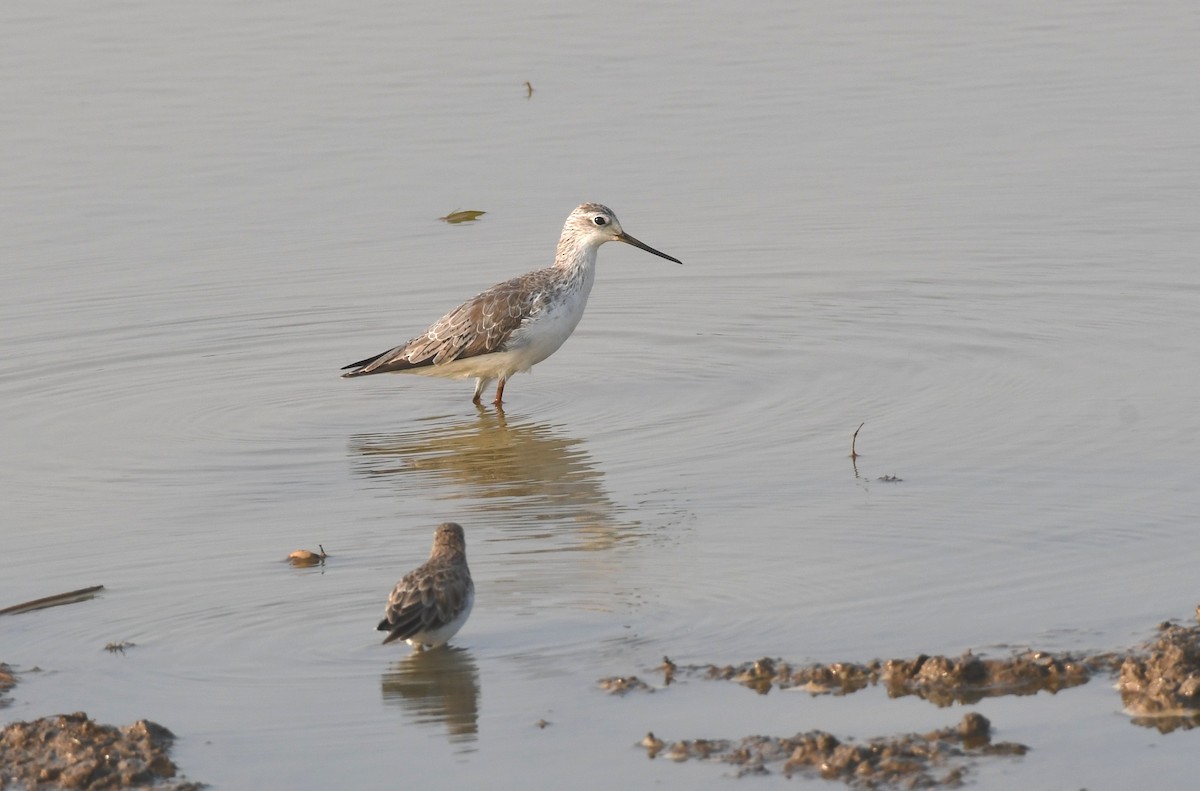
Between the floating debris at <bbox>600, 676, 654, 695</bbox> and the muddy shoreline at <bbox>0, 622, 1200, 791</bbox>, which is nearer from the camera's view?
the muddy shoreline at <bbox>0, 622, 1200, 791</bbox>

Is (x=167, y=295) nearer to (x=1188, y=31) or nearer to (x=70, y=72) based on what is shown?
(x=70, y=72)

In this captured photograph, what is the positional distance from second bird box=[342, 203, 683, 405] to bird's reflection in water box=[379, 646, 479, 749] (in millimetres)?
5048

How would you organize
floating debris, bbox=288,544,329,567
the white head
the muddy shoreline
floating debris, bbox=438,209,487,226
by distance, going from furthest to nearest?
floating debris, bbox=438,209,487,226, the white head, floating debris, bbox=288,544,329,567, the muddy shoreline

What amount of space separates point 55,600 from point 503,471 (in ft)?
10.0

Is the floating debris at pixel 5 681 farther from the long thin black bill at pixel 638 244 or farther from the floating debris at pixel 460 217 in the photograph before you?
the floating debris at pixel 460 217

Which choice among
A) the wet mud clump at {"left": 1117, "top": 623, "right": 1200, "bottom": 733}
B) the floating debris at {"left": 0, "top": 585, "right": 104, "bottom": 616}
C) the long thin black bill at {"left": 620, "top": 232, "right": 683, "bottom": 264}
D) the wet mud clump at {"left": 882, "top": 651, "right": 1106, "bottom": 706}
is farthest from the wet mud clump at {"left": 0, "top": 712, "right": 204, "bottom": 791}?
the long thin black bill at {"left": 620, "top": 232, "right": 683, "bottom": 264}

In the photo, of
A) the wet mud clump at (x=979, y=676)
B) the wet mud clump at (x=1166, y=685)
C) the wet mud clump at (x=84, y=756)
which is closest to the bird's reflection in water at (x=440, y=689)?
the wet mud clump at (x=84, y=756)

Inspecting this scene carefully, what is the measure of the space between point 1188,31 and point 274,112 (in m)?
9.42

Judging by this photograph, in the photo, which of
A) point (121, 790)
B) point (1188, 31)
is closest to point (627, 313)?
point (121, 790)

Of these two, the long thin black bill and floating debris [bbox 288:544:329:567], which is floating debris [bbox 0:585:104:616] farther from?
the long thin black bill

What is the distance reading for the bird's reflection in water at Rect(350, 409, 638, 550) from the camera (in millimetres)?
9102

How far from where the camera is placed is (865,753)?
5.90 meters

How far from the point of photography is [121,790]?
6.09 meters

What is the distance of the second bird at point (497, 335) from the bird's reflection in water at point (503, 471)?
0.43 m
